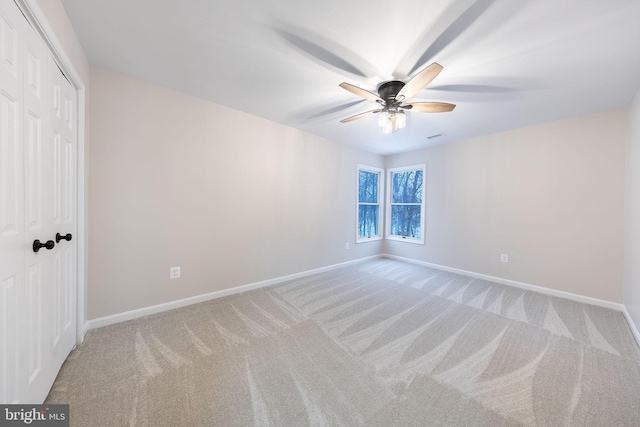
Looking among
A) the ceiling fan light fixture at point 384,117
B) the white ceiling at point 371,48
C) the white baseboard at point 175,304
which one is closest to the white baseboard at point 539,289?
the white ceiling at point 371,48

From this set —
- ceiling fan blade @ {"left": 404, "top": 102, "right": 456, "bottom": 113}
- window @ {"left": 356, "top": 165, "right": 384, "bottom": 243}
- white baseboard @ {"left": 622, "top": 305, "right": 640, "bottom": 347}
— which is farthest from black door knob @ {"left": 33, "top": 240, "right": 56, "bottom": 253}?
white baseboard @ {"left": 622, "top": 305, "right": 640, "bottom": 347}

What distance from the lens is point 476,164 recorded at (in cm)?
378

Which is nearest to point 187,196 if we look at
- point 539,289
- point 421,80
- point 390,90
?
point 390,90

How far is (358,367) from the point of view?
1670 millimetres

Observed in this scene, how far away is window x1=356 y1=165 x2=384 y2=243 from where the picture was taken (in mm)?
4801

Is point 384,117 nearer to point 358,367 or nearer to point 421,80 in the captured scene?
point 421,80

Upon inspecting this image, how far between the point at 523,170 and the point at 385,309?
2.96m

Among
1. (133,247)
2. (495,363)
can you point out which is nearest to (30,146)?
(133,247)

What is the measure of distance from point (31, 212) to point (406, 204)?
504 cm

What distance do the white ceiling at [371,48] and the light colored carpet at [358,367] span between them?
7.88 feet

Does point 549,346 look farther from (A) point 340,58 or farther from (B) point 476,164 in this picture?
(A) point 340,58

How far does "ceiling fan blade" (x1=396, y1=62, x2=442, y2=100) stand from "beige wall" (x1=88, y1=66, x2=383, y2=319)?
1.98m

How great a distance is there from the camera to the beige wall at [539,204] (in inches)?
107

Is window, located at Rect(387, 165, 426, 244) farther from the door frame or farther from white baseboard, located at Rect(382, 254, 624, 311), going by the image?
the door frame
